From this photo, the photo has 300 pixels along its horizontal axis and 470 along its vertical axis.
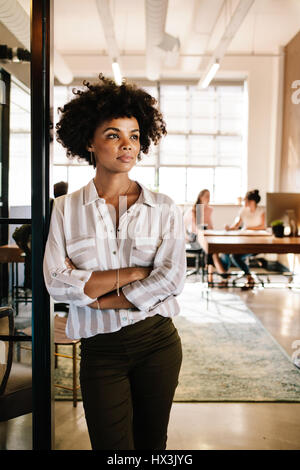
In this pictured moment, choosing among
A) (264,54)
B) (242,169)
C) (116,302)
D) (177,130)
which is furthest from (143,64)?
(116,302)

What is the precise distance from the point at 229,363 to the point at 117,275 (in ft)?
7.78

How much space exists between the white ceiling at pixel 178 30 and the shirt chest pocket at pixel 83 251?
5.44 m

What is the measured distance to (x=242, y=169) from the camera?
352 inches

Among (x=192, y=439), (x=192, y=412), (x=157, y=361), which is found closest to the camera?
(x=157, y=361)

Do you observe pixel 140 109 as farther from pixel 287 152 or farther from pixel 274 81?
pixel 274 81

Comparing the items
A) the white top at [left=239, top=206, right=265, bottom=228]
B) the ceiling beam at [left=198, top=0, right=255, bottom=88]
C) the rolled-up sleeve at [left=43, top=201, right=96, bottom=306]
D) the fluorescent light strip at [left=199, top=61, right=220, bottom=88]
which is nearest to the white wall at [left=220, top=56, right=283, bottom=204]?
the fluorescent light strip at [left=199, top=61, right=220, bottom=88]

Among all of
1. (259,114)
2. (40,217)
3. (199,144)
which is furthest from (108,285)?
(199,144)

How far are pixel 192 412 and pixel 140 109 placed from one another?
1949 mm

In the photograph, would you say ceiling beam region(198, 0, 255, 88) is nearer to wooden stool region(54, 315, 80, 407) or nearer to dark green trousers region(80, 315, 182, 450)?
wooden stool region(54, 315, 80, 407)

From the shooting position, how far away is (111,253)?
1.32 metres

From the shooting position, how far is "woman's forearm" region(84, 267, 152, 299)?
1.27 metres

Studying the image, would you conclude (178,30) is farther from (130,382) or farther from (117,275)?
(130,382)

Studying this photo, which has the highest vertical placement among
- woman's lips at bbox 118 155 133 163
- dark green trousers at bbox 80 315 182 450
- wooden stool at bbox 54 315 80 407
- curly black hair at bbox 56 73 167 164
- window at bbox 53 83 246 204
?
window at bbox 53 83 246 204

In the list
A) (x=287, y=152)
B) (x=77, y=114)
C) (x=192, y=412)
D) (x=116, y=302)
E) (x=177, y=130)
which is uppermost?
(x=177, y=130)
